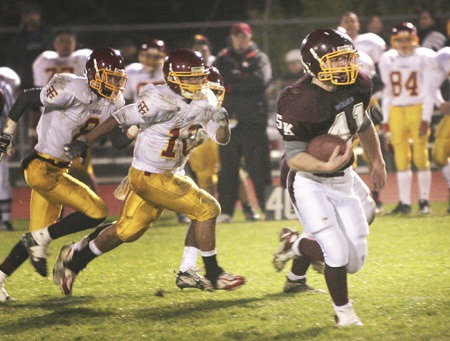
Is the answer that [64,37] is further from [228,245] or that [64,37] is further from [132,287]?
[132,287]

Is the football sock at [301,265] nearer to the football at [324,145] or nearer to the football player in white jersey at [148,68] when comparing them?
the football at [324,145]

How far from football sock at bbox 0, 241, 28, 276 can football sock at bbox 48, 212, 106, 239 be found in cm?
20

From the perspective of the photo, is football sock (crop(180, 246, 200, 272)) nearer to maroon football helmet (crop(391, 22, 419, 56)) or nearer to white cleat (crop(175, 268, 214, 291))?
white cleat (crop(175, 268, 214, 291))

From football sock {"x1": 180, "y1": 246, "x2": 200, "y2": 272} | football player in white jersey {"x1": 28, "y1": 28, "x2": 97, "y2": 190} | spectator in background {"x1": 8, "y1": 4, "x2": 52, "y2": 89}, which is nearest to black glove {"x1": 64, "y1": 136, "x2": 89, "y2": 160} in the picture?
football sock {"x1": 180, "y1": 246, "x2": 200, "y2": 272}

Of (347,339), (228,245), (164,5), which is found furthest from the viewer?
(164,5)

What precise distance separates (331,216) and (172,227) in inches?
166

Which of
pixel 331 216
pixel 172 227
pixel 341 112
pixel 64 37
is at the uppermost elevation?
pixel 64 37

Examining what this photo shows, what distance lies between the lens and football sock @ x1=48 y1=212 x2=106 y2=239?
19.7ft

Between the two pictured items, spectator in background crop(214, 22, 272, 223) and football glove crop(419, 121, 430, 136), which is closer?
football glove crop(419, 121, 430, 136)

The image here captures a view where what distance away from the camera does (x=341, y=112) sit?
505cm

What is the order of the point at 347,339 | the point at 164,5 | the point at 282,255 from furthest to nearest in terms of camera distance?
the point at 164,5 → the point at 282,255 → the point at 347,339

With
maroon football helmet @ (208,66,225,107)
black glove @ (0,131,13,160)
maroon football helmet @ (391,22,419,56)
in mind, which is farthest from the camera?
maroon football helmet @ (391,22,419,56)

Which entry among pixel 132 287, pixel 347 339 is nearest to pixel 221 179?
pixel 132 287

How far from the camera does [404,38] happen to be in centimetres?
919
